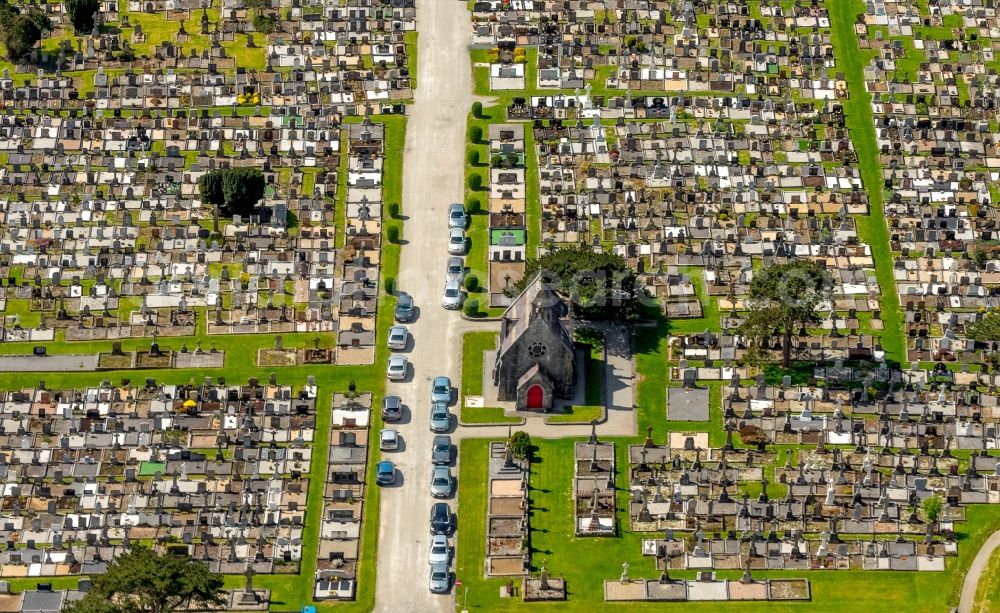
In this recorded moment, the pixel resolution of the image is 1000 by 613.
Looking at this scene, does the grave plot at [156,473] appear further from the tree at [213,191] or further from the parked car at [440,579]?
the tree at [213,191]

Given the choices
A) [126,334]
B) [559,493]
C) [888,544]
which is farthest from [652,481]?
[126,334]

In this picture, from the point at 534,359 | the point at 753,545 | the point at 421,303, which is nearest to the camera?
the point at 753,545

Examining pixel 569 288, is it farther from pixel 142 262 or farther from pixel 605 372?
pixel 142 262

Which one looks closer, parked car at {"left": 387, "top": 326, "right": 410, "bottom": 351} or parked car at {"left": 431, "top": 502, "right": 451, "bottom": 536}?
parked car at {"left": 431, "top": 502, "right": 451, "bottom": 536}

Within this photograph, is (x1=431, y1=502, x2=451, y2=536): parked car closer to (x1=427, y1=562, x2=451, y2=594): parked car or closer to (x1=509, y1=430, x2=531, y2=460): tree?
(x1=427, y1=562, x2=451, y2=594): parked car

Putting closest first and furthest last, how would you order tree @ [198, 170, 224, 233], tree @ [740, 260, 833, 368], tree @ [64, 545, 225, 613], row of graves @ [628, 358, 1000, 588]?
tree @ [64, 545, 225, 613]
row of graves @ [628, 358, 1000, 588]
tree @ [740, 260, 833, 368]
tree @ [198, 170, 224, 233]

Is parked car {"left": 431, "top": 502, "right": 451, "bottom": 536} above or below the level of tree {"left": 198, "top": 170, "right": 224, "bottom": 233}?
below

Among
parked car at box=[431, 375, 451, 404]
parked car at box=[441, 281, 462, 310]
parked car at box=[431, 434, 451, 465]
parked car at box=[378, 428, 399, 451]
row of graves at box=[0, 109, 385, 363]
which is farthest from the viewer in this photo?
parked car at box=[441, 281, 462, 310]

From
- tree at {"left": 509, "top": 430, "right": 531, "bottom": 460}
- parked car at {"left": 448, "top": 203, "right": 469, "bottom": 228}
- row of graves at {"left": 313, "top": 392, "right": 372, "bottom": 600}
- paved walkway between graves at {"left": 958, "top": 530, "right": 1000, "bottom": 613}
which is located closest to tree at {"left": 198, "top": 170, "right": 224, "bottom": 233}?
parked car at {"left": 448, "top": 203, "right": 469, "bottom": 228}
